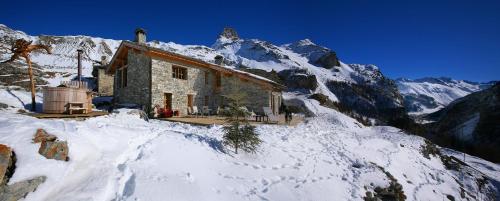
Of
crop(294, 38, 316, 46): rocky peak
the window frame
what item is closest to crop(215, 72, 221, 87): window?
the window frame

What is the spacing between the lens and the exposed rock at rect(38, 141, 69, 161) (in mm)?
5156

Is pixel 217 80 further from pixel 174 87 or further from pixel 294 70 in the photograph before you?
pixel 294 70

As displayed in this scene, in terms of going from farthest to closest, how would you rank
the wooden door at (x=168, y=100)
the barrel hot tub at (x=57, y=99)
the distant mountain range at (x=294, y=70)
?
the distant mountain range at (x=294, y=70) < the wooden door at (x=168, y=100) < the barrel hot tub at (x=57, y=99)

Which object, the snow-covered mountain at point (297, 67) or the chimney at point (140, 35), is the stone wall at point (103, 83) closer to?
the snow-covered mountain at point (297, 67)

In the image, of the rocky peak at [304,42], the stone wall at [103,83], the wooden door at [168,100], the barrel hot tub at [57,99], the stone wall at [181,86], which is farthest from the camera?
the rocky peak at [304,42]

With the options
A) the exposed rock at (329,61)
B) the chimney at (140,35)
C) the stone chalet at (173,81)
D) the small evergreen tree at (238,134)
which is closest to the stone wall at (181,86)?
the stone chalet at (173,81)

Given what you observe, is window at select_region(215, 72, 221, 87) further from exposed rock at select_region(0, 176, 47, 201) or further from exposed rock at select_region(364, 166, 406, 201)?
exposed rock at select_region(0, 176, 47, 201)

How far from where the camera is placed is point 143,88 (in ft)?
60.9

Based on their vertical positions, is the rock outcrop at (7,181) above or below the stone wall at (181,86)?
below

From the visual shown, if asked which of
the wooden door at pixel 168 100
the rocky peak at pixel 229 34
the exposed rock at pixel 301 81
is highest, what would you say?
the rocky peak at pixel 229 34

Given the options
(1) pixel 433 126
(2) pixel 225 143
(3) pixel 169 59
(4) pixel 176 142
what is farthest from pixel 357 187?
(1) pixel 433 126

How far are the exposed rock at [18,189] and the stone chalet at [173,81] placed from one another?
13612 mm

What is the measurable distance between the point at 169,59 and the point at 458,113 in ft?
180

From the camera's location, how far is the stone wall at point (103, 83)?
30.3 m
